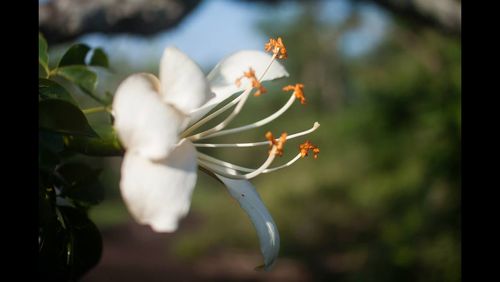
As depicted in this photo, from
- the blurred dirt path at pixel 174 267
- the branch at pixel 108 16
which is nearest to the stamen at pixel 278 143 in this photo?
the branch at pixel 108 16

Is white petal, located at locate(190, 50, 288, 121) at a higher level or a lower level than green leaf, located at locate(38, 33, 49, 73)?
higher

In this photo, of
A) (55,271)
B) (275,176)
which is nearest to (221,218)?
(275,176)

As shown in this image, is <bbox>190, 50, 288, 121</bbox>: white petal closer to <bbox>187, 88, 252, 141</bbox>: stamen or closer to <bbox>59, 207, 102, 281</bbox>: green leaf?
<bbox>187, 88, 252, 141</bbox>: stamen

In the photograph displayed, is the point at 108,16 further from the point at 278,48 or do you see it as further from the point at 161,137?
the point at 161,137

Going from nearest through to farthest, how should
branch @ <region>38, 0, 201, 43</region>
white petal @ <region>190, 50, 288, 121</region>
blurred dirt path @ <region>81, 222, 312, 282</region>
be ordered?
white petal @ <region>190, 50, 288, 121</region>
branch @ <region>38, 0, 201, 43</region>
blurred dirt path @ <region>81, 222, 312, 282</region>

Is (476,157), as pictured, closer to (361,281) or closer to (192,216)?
(361,281)

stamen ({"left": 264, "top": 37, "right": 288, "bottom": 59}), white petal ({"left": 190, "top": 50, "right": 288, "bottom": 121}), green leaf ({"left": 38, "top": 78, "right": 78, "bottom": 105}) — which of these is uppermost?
stamen ({"left": 264, "top": 37, "right": 288, "bottom": 59})

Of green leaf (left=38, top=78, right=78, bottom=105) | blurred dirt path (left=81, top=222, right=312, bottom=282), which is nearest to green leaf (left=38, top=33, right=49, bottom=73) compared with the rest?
green leaf (left=38, top=78, right=78, bottom=105)
